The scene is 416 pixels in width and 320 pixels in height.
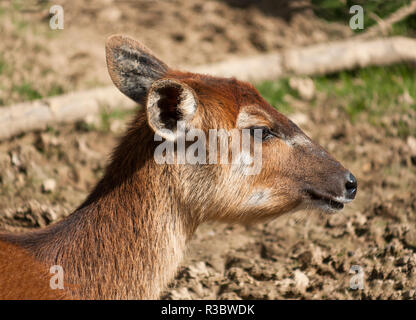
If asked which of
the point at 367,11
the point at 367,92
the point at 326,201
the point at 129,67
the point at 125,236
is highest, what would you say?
the point at 367,11

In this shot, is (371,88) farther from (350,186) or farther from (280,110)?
(350,186)

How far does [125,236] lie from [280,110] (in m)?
3.99

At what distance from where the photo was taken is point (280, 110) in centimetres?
735

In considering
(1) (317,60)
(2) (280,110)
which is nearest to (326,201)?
(2) (280,110)

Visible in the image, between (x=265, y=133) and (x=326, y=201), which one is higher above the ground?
(x=265, y=133)

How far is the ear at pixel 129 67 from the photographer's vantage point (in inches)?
168

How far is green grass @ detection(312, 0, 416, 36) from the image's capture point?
7957mm

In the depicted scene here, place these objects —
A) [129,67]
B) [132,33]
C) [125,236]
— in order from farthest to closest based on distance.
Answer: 1. [132,33]
2. [129,67]
3. [125,236]

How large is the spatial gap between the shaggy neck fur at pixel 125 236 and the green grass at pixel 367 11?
16.9 feet

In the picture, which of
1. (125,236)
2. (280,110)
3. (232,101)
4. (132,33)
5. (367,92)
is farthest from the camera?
(132,33)
